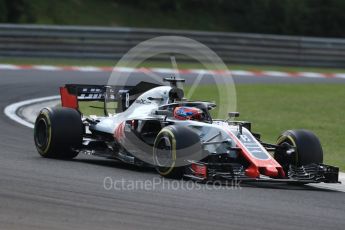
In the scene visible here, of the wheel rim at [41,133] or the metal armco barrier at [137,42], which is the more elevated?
the metal armco barrier at [137,42]

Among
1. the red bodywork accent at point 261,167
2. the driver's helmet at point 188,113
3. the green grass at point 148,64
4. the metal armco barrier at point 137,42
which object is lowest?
the red bodywork accent at point 261,167

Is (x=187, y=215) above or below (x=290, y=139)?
below

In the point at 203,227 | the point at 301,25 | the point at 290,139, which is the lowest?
the point at 203,227

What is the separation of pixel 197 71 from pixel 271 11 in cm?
840

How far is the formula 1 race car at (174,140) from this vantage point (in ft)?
34.7

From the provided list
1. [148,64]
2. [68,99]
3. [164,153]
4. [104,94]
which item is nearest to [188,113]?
[164,153]

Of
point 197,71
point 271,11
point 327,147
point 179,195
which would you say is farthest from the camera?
point 271,11

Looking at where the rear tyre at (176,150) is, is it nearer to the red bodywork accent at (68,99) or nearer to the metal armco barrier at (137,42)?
the red bodywork accent at (68,99)

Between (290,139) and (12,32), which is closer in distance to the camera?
(290,139)

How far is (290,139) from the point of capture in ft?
37.4

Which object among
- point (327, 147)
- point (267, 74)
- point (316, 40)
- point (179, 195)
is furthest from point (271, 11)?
point (179, 195)

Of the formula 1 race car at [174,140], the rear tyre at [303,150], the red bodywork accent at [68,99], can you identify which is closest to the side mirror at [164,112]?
the formula 1 race car at [174,140]

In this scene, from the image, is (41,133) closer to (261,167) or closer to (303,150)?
(261,167)

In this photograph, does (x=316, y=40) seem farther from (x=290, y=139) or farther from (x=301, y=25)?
(x=290, y=139)
